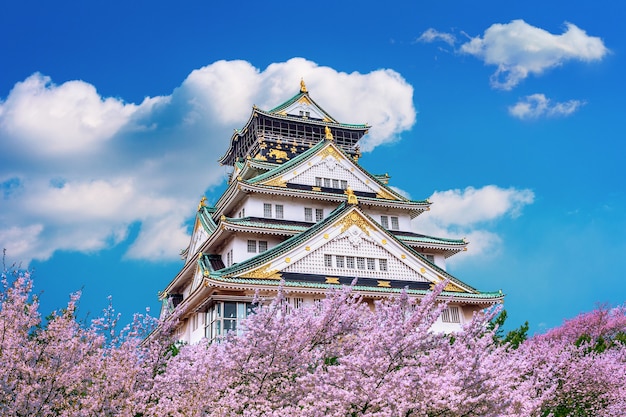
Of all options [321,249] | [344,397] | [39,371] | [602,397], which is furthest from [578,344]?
[39,371]

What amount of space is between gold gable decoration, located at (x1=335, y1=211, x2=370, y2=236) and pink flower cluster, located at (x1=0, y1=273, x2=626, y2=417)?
15.4m

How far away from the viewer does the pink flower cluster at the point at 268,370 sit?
12.3 metres

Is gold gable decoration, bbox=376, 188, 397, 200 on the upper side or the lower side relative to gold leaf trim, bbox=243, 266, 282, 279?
upper

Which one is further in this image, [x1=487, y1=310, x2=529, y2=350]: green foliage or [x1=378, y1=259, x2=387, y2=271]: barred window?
[x1=378, y1=259, x2=387, y2=271]: barred window

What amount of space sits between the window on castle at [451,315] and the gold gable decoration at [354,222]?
19.9ft

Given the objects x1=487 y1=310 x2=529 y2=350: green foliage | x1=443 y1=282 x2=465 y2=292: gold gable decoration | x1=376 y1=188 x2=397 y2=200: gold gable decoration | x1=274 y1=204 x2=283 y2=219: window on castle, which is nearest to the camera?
x1=487 y1=310 x2=529 y2=350: green foliage

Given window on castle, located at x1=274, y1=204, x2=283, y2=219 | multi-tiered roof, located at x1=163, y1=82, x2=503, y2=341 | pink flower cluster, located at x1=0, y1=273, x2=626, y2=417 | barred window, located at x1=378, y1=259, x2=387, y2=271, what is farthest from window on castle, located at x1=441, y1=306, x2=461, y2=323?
pink flower cluster, located at x1=0, y1=273, x2=626, y2=417

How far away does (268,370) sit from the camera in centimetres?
1439

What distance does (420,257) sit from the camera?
32.3 m

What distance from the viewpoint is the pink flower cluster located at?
40.4 ft

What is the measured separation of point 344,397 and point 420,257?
20465mm

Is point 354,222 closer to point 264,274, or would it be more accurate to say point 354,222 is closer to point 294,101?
point 264,274

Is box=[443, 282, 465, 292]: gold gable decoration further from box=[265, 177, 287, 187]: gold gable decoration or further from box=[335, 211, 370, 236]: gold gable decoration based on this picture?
box=[265, 177, 287, 187]: gold gable decoration

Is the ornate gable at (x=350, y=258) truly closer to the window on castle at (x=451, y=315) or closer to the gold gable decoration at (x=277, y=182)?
the window on castle at (x=451, y=315)
